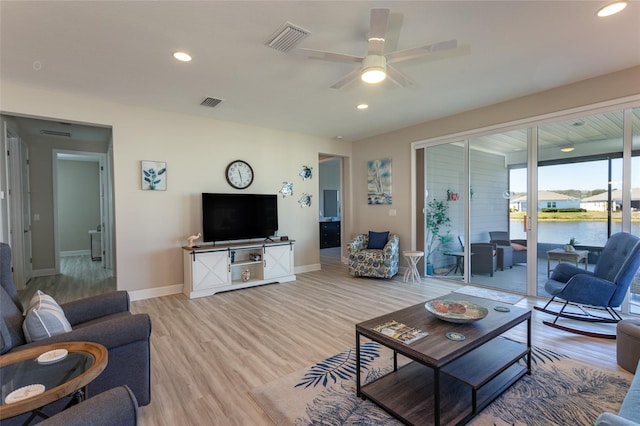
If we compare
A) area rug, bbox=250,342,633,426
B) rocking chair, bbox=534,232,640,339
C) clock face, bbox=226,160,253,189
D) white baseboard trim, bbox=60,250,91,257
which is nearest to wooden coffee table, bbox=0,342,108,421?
Answer: area rug, bbox=250,342,633,426

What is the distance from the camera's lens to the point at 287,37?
262 cm

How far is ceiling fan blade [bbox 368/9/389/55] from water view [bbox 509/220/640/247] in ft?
11.7

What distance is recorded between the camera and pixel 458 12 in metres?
2.34

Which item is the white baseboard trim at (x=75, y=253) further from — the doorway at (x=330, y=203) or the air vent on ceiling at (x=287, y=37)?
the air vent on ceiling at (x=287, y=37)

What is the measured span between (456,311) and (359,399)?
95 centimetres

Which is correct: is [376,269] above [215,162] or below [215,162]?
below

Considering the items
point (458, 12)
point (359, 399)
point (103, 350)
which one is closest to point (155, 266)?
point (103, 350)

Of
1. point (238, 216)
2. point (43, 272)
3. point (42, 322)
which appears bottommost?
point (43, 272)

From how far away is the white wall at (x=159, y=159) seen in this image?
4027 millimetres

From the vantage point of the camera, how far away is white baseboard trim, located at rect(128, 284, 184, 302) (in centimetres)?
442

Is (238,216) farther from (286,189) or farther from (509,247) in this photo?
(509,247)

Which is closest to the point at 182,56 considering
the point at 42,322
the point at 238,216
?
the point at 42,322

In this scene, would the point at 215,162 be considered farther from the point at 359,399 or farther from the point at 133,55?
the point at 359,399

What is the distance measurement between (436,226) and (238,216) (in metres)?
3.60
